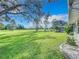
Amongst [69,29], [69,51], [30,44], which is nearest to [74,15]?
[69,29]

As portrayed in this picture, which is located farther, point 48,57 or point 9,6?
point 9,6

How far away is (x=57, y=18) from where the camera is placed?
6.55 m

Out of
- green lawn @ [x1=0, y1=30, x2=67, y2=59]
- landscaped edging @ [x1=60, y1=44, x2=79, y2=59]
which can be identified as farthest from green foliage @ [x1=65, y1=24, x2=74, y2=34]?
landscaped edging @ [x1=60, y1=44, x2=79, y2=59]

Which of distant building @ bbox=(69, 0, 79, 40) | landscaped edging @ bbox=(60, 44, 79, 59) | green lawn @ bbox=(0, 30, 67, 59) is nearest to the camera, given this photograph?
green lawn @ bbox=(0, 30, 67, 59)

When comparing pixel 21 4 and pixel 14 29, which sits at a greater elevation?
pixel 21 4

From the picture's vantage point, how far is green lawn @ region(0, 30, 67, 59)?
6.43m

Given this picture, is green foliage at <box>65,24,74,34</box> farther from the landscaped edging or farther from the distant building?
the landscaped edging

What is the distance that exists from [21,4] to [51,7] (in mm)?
591

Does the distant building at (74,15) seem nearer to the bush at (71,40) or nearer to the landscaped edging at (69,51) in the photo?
the bush at (71,40)

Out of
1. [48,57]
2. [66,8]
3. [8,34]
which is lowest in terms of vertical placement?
[48,57]

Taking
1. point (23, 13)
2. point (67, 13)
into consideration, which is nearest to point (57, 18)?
point (67, 13)

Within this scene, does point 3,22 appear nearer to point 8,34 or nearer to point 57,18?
point 8,34

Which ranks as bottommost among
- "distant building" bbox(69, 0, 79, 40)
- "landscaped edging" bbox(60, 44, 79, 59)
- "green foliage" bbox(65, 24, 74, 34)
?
"landscaped edging" bbox(60, 44, 79, 59)

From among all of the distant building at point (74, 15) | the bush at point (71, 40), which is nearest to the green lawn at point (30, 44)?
the bush at point (71, 40)
